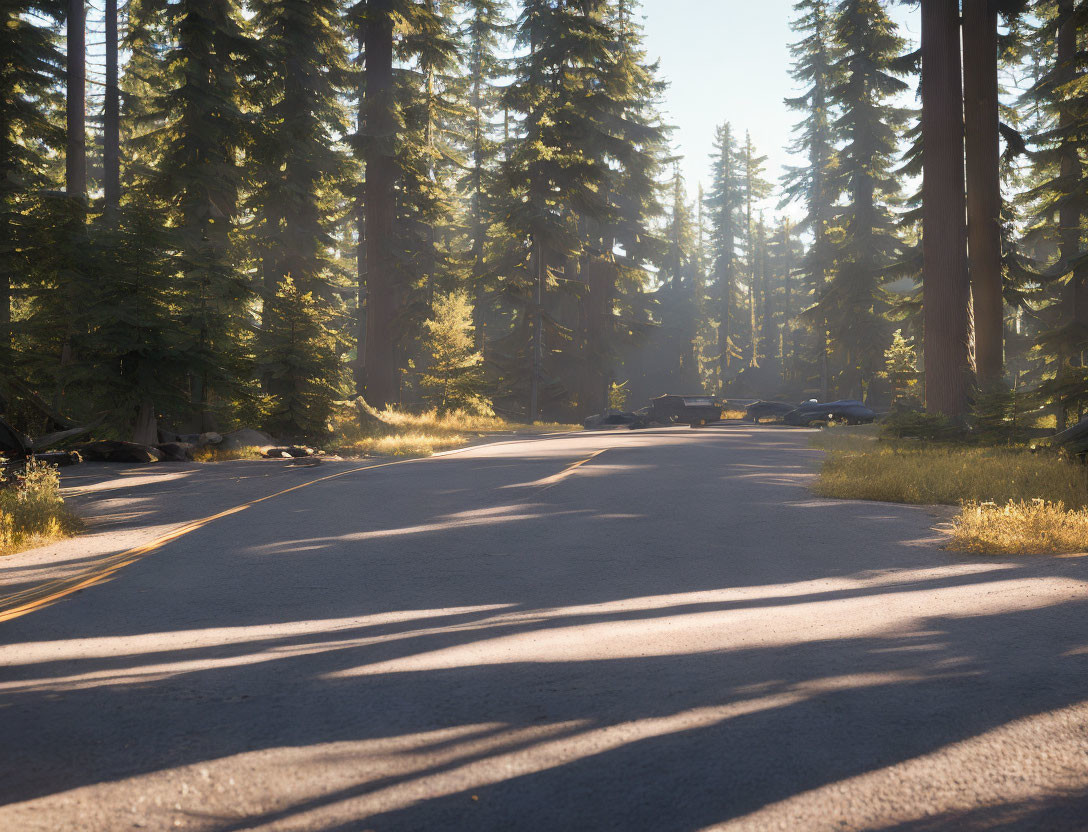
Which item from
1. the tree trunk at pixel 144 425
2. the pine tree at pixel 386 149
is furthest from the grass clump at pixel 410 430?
the tree trunk at pixel 144 425

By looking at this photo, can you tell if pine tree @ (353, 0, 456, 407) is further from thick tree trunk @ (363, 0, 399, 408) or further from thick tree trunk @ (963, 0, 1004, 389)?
thick tree trunk @ (963, 0, 1004, 389)

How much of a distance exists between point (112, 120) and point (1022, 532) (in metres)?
29.8

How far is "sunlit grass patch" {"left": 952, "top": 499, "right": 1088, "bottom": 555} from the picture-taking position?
8500mm

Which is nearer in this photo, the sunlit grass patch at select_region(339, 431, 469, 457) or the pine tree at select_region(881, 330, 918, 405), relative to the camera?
the sunlit grass patch at select_region(339, 431, 469, 457)

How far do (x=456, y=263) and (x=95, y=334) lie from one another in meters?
26.5

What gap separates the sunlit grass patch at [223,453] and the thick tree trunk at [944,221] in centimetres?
1803

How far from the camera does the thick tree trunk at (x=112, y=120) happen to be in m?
25.8

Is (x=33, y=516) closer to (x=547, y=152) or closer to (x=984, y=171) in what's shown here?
(x=984, y=171)

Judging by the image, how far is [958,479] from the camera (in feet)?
42.2

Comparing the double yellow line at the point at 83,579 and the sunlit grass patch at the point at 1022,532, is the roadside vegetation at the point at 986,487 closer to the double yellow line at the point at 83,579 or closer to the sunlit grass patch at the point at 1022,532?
the sunlit grass patch at the point at 1022,532

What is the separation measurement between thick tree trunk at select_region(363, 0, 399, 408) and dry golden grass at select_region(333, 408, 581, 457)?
2.44m

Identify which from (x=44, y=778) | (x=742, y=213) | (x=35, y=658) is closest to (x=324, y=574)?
(x=35, y=658)

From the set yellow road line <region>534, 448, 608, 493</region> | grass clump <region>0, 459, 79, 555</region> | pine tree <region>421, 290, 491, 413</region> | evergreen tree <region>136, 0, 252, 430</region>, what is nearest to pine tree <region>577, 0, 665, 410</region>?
pine tree <region>421, 290, 491, 413</region>

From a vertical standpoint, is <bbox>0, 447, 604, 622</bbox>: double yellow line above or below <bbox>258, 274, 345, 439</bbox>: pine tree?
below
